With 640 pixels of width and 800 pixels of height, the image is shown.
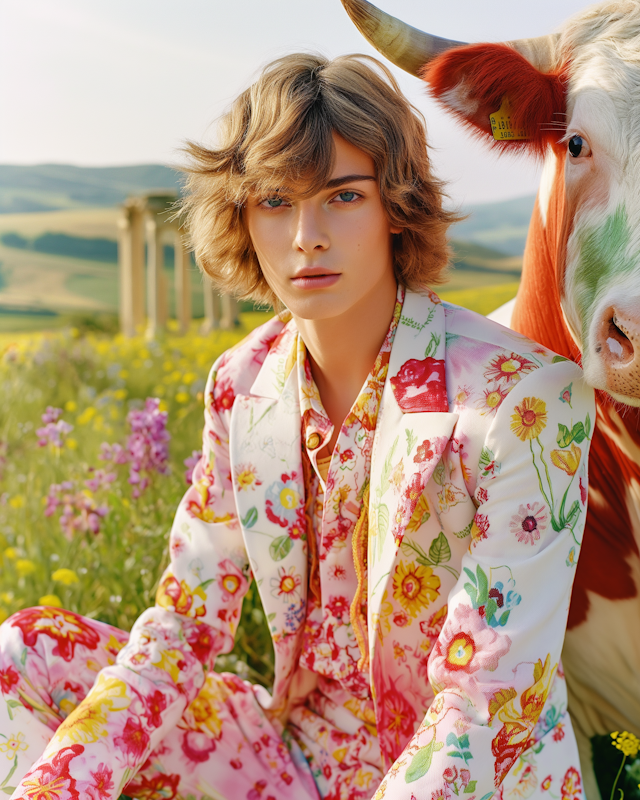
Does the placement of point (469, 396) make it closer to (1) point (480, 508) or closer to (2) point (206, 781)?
(1) point (480, 508)

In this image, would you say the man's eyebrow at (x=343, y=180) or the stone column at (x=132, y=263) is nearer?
the man's eyebrow at (x=343, y=180)

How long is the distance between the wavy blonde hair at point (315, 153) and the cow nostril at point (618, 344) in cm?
47

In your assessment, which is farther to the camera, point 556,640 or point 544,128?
point 544,128

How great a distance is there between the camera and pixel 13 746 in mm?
1474

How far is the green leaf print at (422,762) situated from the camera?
1163mm

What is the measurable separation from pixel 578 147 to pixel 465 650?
96 cm

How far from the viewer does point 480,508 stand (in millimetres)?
1290

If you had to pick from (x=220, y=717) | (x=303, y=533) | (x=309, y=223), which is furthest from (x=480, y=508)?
(x=220, y=717)

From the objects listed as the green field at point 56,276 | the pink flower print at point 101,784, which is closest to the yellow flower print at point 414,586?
the pink flower print at point 101,784

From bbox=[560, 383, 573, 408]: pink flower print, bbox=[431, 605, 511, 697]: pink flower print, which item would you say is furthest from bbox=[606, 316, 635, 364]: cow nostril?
bbox=[431, 605, 511, 697]: pink flower print

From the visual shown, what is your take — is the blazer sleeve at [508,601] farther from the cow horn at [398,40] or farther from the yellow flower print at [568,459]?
the cow horn at [398,40]

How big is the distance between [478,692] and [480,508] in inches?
11.7

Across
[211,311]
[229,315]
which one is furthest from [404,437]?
[211,311]

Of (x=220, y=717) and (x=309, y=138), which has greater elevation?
(x=309, y=138)
